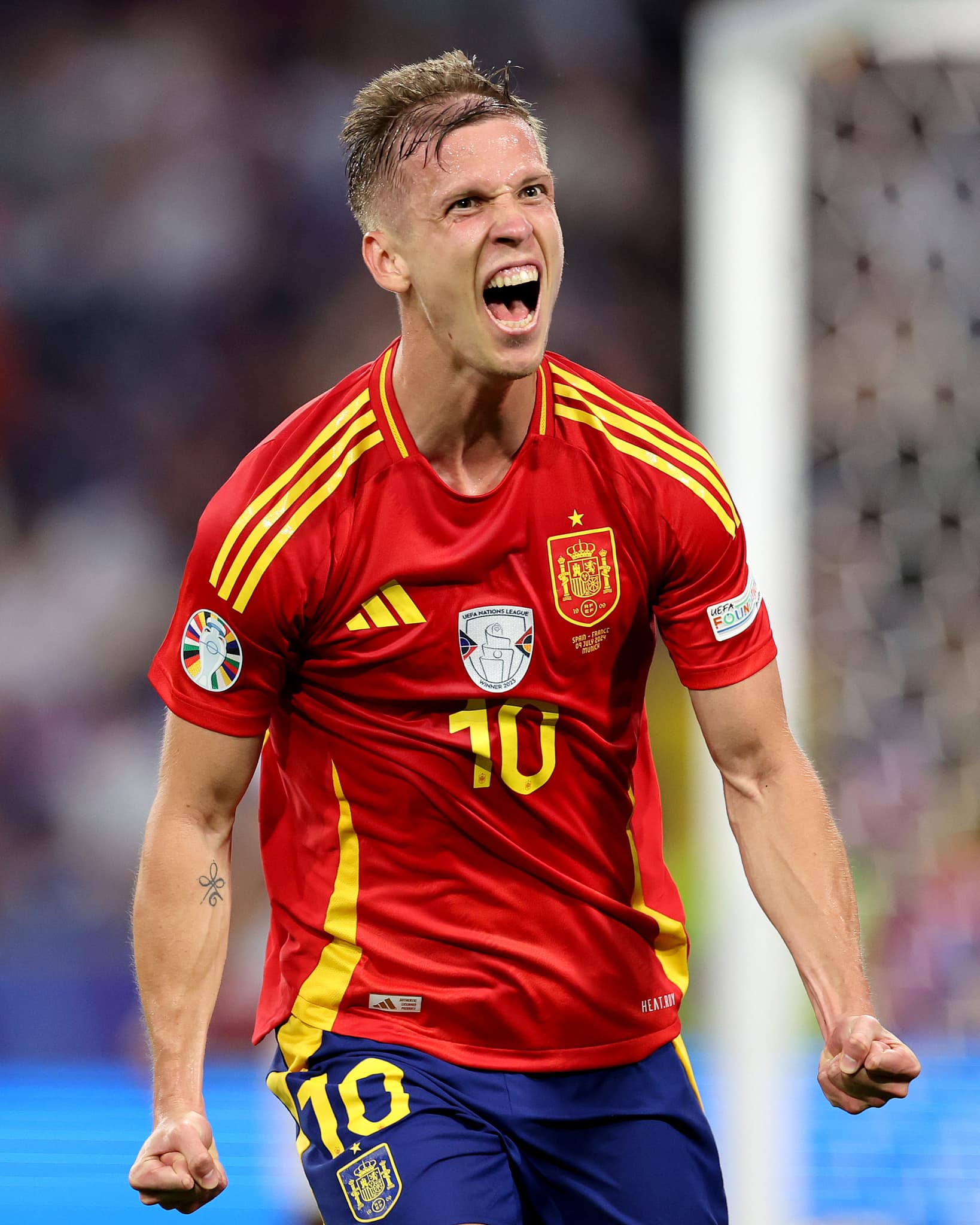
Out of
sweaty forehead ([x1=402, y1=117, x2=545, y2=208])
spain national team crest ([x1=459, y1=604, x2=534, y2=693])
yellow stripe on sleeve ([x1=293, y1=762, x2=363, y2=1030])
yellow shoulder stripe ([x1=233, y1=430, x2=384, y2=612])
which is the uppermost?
sweaty forehead ([x1=402, y1=117, x2=545, y2=208])

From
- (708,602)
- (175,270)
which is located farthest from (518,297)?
(175,270)

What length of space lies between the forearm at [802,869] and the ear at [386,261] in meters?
0.88

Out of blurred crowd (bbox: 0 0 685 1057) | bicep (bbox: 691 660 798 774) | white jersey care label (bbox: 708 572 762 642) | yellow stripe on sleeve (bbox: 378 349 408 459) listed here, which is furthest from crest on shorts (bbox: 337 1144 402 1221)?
blurred crowd (bbox: 0 0 685 1057)

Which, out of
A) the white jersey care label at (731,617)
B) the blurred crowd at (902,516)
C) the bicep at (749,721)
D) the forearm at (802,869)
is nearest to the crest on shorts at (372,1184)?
the forearm at (802,869)

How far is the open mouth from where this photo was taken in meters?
2.35

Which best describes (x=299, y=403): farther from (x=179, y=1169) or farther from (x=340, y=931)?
(x=179, y=1169)

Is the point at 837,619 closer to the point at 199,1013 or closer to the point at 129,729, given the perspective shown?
the point at 199,1013

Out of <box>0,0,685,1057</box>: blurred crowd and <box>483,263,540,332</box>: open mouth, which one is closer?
<box>483,263,540,332</box>: open mouth

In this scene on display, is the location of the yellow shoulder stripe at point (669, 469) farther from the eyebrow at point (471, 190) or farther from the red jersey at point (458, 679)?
the eyebrow at point (471, 190)

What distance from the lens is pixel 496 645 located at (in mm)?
2430

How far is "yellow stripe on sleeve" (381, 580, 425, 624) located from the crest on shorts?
72 centimetres

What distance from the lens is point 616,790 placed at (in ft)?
8.30

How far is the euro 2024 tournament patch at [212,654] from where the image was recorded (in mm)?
2379

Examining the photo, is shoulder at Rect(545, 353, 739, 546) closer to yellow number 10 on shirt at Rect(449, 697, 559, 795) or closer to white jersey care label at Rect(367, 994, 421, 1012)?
Result: yellow number 10 on shirt at Rect(449, 697, 559, 795)
